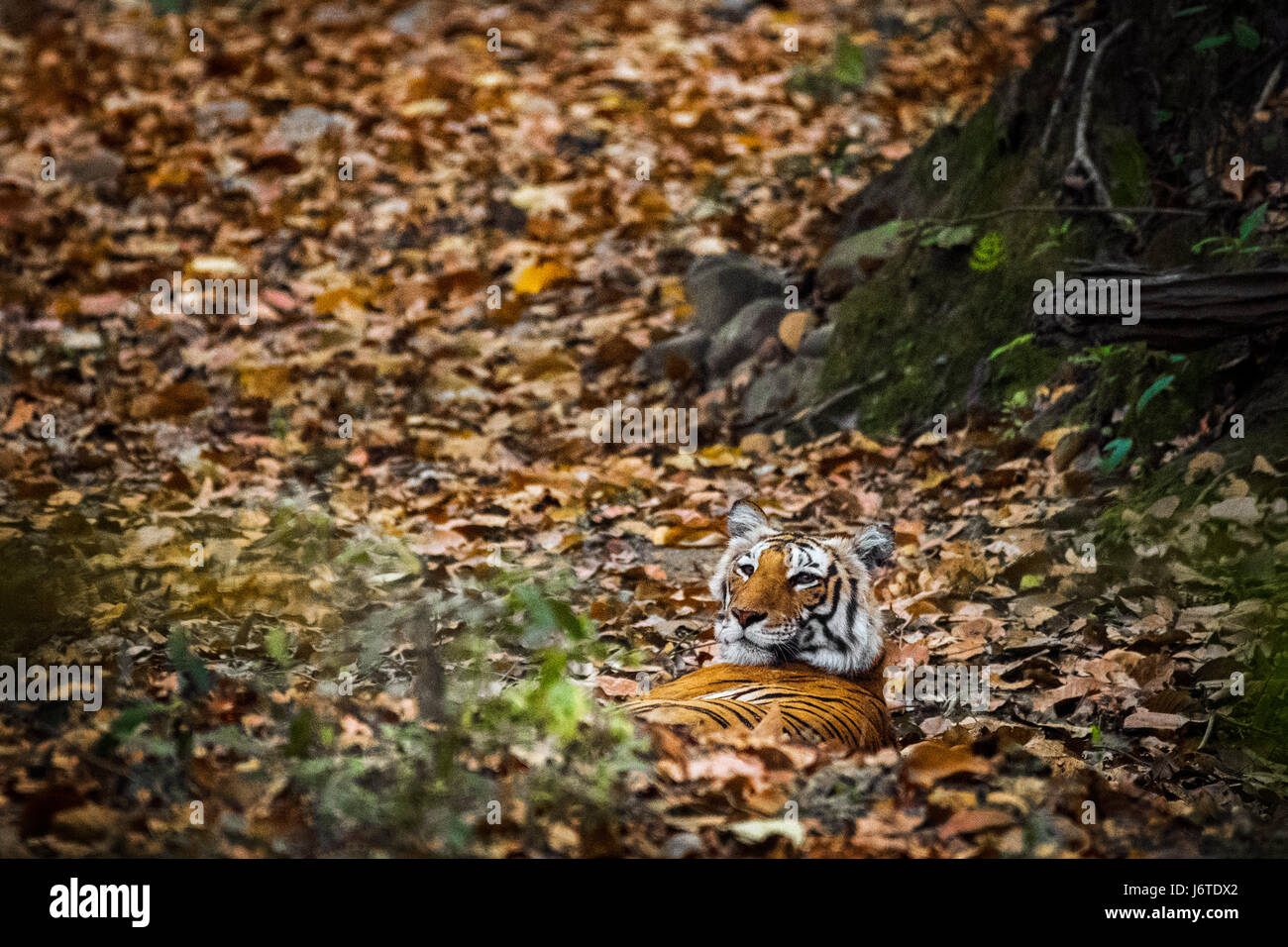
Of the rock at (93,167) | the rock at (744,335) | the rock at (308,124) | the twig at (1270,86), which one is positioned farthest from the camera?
the rock at (308,124)

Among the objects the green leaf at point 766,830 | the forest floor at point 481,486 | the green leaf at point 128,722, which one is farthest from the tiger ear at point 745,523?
the green leaf at point 128,722

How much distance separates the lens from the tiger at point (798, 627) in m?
3.85

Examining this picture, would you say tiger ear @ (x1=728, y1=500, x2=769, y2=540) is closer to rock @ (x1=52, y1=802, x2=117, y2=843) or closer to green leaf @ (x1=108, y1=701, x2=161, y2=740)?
green leaf @ (x1=108, y1=701, x2=161, y2=740)

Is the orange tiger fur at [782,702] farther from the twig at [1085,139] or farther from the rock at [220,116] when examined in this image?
the rock at [220,116]

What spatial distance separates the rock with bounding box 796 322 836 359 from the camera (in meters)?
7.44

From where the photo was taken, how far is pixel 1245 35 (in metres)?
6.25

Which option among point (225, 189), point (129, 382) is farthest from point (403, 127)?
point (129, 382)

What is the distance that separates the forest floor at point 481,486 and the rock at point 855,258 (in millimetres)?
565

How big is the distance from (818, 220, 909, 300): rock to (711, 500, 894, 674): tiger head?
3.76 m

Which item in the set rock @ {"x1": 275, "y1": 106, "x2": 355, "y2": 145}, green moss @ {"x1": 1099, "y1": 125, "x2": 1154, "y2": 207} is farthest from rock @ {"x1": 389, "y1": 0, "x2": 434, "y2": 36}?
green moss @ {"x1": 1099, "y1": 125, "x2": 1154, "y2": 207}

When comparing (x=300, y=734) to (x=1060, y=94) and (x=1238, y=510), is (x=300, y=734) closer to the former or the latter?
(x=1238, y=510)

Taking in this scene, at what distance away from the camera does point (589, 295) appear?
8781 millimetres

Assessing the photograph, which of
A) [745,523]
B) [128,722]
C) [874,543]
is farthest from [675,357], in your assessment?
[128,722]
